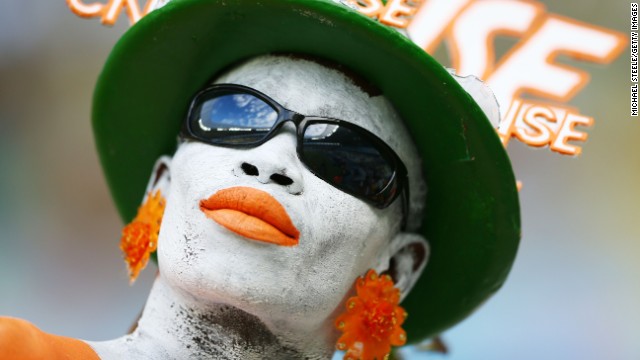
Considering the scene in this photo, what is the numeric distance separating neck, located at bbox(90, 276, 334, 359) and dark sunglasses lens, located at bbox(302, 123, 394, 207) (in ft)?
1.38

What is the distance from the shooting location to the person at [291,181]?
206cm

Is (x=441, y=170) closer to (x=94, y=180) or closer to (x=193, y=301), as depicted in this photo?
(x=193, y=301)

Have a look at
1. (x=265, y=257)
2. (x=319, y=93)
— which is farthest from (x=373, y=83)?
(x=265, y=257)

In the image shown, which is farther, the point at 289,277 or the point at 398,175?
the point at 398,175

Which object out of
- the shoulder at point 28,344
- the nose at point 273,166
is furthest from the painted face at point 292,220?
the shoulder at point 28,344

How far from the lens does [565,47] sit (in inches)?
107

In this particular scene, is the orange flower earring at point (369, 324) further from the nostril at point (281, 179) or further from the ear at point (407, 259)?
the nostril at point (281, 179)

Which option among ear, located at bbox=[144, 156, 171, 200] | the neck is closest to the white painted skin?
the neck

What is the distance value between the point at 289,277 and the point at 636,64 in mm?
2523

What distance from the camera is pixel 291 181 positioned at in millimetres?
2105

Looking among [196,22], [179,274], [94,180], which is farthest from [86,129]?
[179,274]

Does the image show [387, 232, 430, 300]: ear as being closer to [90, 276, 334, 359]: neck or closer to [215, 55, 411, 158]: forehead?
[215, 55, 411, 158]: forehead

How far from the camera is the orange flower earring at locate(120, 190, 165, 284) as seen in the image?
2.34 meters

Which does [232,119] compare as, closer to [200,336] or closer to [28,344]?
[200,336]
